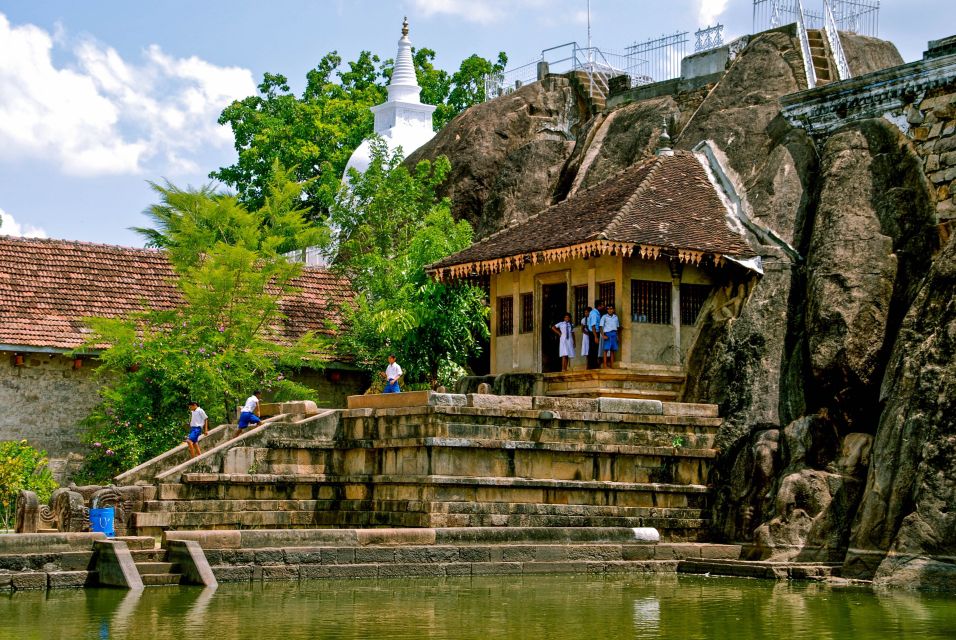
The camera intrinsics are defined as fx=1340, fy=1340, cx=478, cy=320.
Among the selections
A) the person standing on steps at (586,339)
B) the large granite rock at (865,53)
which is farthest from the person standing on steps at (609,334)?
the large granite rock at (865,53)

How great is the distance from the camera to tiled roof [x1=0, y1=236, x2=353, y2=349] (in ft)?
83.6

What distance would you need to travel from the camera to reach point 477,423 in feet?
65.3

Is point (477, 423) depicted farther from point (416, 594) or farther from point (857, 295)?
point (857, 295)

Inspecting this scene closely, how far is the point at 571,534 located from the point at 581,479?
1.57 m

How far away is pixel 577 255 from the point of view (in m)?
22.2

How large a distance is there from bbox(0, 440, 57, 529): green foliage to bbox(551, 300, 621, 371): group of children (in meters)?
9.30

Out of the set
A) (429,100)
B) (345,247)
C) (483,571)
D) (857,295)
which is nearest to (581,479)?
(483,571)

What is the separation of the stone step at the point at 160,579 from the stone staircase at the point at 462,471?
3.02 m

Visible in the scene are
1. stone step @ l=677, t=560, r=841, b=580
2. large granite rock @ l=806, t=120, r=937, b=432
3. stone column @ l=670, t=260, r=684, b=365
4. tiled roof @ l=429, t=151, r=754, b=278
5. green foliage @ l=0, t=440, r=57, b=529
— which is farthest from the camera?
green foliage @ l=0, t=440, r=57, b=529

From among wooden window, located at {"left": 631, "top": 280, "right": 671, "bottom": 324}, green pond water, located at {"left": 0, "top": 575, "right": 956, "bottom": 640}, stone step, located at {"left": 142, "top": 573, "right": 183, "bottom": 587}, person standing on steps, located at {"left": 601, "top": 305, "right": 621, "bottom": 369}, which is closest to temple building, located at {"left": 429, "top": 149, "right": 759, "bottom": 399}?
wooden window, located at {"left": 631, "top": 280, "right": 671, "bottom": 324}

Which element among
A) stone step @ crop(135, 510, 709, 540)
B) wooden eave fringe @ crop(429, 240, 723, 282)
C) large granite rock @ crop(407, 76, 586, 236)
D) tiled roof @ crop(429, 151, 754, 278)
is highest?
large granite rock @ crop(407, 76, 586, 236)

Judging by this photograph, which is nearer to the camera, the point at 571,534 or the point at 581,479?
the point at 571,534

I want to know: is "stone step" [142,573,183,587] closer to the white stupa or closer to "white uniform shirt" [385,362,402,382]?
"white uniform shirt" [385,362,402,382]

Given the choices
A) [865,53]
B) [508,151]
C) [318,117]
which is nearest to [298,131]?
[318,117]
